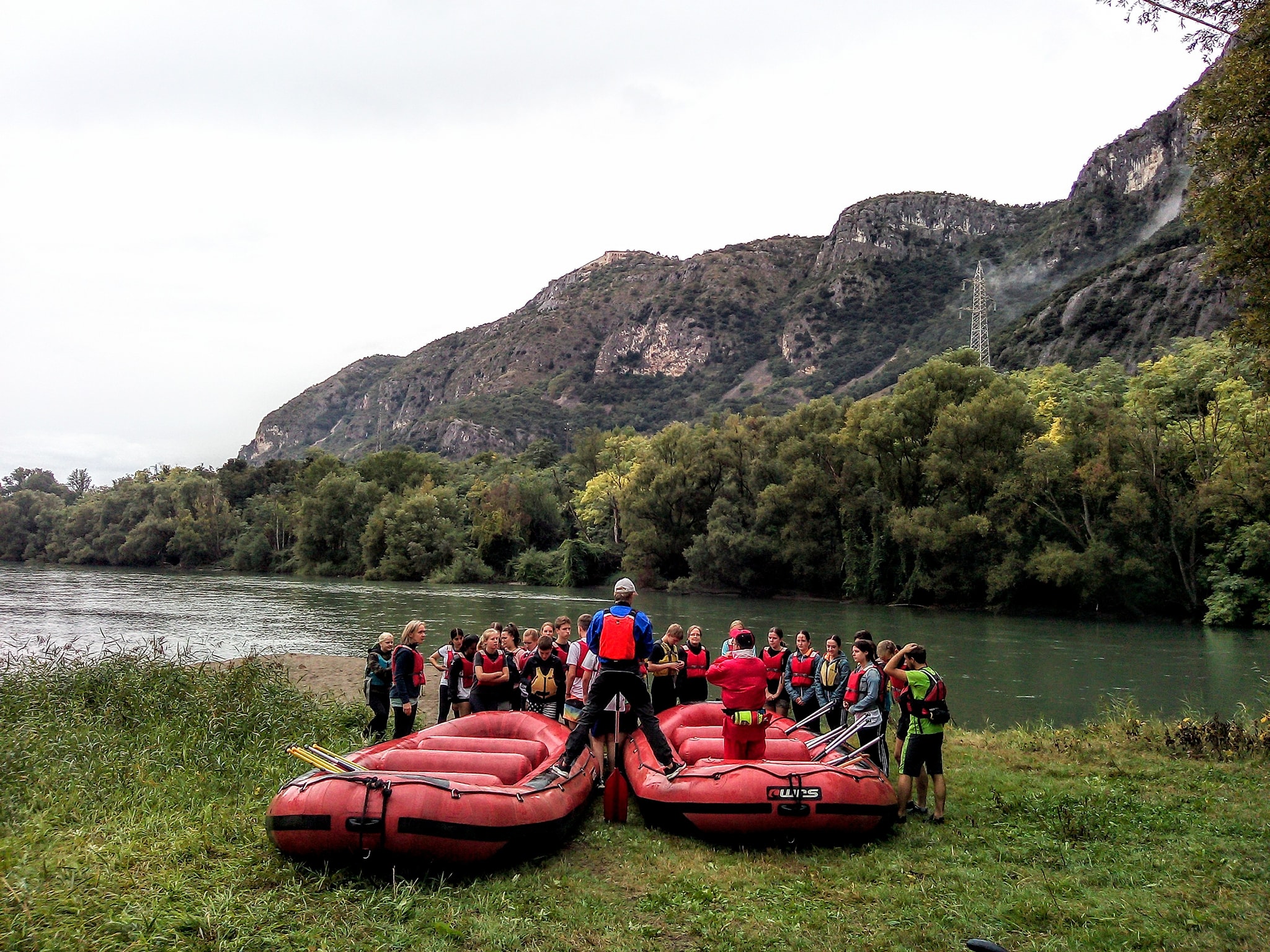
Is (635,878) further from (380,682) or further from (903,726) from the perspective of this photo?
(380,682)

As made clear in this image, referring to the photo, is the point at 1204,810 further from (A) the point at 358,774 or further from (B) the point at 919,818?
(A) the point at 358,774

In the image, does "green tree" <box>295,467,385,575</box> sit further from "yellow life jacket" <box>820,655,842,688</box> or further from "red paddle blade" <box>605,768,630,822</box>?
"red paddle blade" <box>605,768,630,822</box>

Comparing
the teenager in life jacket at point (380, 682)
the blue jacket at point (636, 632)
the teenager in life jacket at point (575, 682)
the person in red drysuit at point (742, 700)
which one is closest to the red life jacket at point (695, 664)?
the teenager in life jacket at point (575, 682)

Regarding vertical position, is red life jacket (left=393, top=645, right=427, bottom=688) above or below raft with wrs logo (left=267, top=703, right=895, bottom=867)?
above

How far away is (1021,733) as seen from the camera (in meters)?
11.8

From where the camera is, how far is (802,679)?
10.7 metres

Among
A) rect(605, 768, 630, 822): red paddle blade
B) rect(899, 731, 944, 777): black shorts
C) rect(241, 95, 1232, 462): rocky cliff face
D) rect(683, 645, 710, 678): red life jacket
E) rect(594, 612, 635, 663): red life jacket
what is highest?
rect(241, 95, 1232, 462): rocky cliff face

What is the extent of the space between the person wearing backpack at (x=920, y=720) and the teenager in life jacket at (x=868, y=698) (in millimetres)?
668

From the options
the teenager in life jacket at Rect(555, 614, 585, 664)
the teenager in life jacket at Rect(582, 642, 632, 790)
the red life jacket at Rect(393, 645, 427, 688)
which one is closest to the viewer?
the teenager in life jacket at Rect(582, 642, 632, 790)

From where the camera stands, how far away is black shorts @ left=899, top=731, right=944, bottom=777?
296 inches

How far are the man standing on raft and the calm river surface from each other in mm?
9775

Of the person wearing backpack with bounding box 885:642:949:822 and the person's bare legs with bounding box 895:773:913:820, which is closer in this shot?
the person wearing backpack with bounding box 885:642:949:822

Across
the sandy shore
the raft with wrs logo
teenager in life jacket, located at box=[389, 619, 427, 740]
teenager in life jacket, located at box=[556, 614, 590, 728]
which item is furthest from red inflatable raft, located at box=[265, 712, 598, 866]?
the sandy shore

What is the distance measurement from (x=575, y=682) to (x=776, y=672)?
297cm
